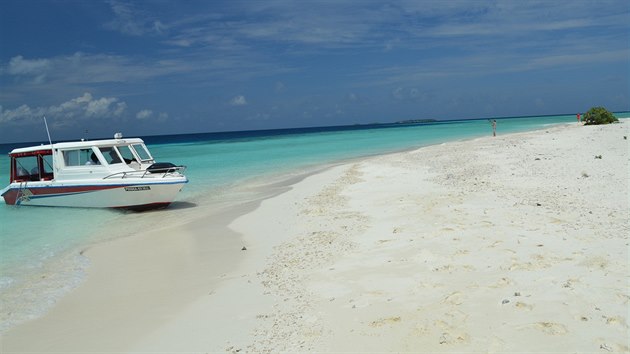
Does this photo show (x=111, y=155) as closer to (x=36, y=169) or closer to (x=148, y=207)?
(x=148, y=207)

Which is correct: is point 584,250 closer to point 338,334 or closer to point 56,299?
point 338,334

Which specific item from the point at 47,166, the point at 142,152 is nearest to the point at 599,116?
the point at 142,152

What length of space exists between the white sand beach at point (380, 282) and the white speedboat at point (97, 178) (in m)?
3.83

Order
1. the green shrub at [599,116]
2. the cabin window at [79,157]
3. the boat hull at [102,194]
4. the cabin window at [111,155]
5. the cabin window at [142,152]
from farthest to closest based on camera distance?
the green shrub at [599,116], the cabin window at [142,152], the cabin window at [79,157], the cabin window at [111,155], the boat hull at [102,194]

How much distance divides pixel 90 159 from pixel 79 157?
0.48 meters

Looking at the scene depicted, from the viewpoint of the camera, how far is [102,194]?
15344mm

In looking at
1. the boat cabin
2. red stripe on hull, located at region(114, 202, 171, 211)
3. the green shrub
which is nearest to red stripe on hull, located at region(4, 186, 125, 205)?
the boat cabin

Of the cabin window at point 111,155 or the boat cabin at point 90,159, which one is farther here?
the cabin window at point 111,155

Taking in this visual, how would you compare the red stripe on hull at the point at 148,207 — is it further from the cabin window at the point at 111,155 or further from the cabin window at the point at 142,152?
the cabin window at the point at 142,152

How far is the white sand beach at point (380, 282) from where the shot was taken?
181 inches

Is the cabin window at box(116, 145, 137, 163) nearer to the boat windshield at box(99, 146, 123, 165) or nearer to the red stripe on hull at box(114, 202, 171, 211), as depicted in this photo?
the boat windshield at box(99, 146, 123, 165)

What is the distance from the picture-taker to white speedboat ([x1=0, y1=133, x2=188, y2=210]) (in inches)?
585

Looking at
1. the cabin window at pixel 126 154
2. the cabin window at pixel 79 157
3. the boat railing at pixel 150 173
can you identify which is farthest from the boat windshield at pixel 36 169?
the boat railing at pixel 150 173

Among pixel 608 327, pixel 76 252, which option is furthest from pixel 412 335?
pixel 76 252
